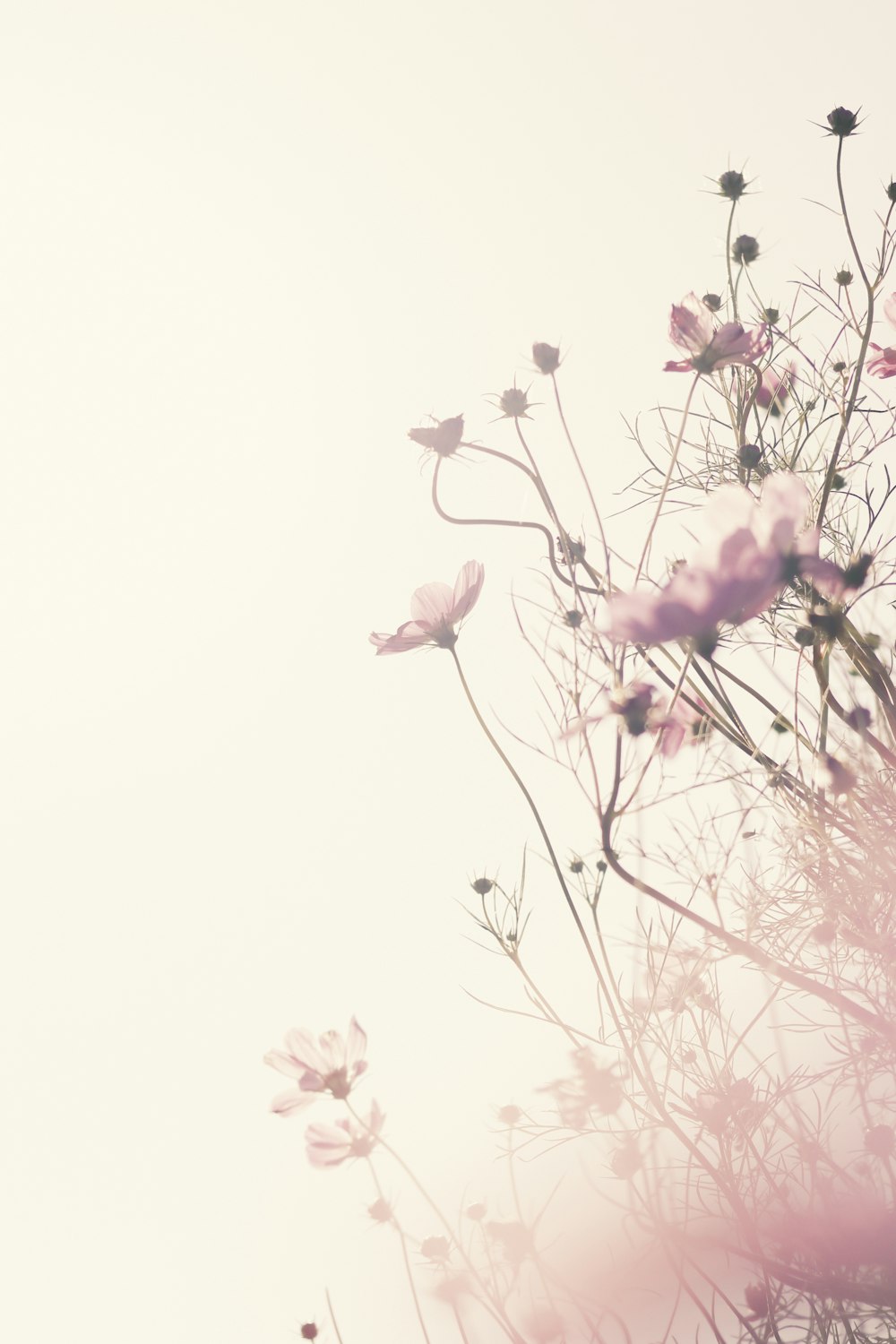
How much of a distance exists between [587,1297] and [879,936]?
232 mm

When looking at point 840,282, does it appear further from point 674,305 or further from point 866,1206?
point 866,1206

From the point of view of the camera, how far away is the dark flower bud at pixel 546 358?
0.53 meters

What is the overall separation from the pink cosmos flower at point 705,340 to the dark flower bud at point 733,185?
0.52ft

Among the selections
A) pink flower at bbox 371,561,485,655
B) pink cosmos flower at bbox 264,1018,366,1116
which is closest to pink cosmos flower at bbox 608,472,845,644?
pink flower at bbox 371,561,485,655

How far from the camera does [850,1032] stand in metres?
0.51

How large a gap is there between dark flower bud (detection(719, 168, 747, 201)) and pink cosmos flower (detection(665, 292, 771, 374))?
159 mm

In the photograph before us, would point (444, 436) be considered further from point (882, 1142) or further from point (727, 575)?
point (882, 1142)

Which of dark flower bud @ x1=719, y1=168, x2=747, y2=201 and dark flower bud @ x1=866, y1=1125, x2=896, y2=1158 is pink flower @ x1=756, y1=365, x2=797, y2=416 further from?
dark flower bud @ x1=866, y1=1125, x2=896, y2=1158

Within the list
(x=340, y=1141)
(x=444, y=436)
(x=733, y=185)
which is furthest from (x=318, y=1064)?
(x=733, y=185)

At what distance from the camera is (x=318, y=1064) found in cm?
54

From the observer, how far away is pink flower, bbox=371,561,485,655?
1.79 ft

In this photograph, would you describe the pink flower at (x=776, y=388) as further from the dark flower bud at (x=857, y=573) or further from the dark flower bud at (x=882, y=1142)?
the dark flower bud at (x=882, y=1142)

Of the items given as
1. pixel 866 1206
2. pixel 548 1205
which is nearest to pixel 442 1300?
pixel 548 1205

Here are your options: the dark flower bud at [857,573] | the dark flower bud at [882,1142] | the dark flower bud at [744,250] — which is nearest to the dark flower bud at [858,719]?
the dark flower bud at [857,573]
